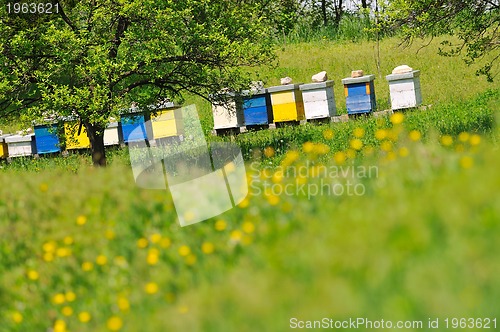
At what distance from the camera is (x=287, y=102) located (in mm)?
21234

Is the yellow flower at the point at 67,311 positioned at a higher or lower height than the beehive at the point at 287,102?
lower

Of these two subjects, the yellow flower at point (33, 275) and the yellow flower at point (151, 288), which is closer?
the yellow flower at point (151, 288)

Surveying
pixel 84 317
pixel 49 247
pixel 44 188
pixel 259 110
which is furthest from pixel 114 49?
pixel 84 317

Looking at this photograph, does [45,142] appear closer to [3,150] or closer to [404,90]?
[3,150]

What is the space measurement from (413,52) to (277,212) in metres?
24.5

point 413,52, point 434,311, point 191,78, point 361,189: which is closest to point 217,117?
point 191,78

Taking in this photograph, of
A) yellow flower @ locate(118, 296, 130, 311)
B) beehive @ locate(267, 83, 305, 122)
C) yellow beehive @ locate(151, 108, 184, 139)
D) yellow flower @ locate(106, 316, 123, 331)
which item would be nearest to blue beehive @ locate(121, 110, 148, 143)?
yellow beehive @ locate(151, 108, 184, 139)

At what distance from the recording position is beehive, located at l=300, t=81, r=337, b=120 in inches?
817

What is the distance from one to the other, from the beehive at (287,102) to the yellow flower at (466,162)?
16.0 metres

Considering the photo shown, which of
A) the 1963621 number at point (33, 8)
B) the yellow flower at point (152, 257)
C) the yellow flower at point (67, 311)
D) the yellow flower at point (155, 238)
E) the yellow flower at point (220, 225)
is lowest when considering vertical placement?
the yellow flower at point (67, 311)

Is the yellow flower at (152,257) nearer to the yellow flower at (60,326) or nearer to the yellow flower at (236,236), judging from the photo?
the yellow flower at (236,236)

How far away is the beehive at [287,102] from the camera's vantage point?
2117cm

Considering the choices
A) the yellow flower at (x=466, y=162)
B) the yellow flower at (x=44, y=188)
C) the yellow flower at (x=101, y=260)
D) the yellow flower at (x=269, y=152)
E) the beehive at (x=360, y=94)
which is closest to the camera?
the yellow flower at (x=466, y=162)

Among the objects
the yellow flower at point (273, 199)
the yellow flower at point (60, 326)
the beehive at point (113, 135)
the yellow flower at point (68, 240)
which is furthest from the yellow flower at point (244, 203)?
the beehive at point (113, 135)
